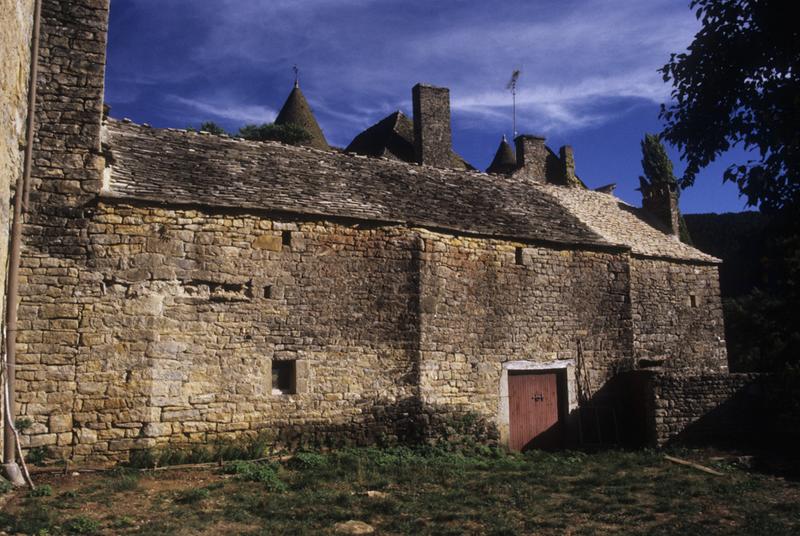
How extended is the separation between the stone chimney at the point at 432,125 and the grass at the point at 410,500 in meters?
12.5

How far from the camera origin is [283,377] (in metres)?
11.4

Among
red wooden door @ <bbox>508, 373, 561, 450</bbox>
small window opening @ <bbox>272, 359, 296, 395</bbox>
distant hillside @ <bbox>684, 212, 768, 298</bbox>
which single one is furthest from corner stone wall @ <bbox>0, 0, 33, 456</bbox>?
distant hillside @ <bbox>684, 212, 768, 298</bbox>

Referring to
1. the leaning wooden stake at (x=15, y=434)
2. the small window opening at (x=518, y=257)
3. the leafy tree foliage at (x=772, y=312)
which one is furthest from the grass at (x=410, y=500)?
the small window opening at (x=518, y=257)

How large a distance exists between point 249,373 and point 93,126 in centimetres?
462

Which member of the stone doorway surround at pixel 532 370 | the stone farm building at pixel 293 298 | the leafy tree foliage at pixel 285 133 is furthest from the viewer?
the leafy tree foliage at pixel 285 133

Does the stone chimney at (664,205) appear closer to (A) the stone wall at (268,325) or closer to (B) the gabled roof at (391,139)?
(A) the stone wall at (268,325)

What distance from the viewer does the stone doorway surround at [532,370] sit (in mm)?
13070

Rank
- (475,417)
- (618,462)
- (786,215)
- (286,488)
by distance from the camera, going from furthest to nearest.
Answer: (475,417) → (618,462) → (286,488) → (786,215)

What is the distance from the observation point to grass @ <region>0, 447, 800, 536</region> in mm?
7289

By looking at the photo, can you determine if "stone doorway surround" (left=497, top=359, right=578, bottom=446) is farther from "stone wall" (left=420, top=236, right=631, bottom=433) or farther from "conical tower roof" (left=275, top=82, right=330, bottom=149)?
"conical tower roof" (left=275, top=82, right=330, bottom=149)

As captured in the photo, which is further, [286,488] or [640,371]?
[640,371]

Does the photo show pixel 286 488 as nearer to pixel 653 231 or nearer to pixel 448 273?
pixel 448 273

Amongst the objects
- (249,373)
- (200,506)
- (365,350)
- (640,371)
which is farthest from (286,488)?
(640,371)

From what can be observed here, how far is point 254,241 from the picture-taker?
11.5 meters
